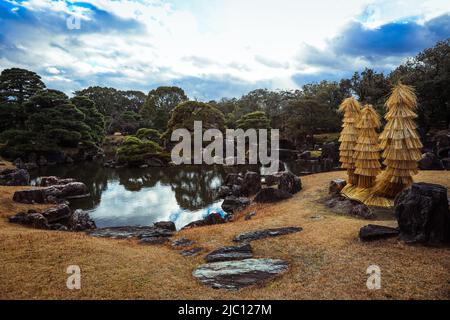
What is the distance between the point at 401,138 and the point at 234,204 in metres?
11.6

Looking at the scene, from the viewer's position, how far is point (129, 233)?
15.0 metres

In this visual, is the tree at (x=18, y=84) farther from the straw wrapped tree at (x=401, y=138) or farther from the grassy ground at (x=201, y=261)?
the straw wrapped tree at (x=401, y=138)

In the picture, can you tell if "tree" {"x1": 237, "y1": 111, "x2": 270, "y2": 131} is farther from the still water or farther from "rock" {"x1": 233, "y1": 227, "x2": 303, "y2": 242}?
"rock" {"x1": 233, "y1": 227, "x2": 303, "y2": 242}

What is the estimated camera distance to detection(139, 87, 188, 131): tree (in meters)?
69.2

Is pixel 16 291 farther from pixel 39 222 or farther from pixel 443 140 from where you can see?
pixel 443 140

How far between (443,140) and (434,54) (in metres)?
15.3

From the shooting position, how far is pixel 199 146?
5044 cm

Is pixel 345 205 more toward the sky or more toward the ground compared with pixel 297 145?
more toward the ground

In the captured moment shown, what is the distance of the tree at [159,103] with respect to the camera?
69.2 m

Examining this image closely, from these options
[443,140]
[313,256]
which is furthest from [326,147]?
[313,256]

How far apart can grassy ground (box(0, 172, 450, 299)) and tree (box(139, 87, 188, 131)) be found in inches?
2292

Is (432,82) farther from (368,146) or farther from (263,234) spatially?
(263,234)

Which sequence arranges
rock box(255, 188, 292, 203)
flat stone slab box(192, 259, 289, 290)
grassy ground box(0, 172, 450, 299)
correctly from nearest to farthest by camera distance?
1. grassy ground box(0, 172, 450, 299)
2. flat stone slab box(192, 259, 289, 290)
3. rock box(255, 188, 292, 203)

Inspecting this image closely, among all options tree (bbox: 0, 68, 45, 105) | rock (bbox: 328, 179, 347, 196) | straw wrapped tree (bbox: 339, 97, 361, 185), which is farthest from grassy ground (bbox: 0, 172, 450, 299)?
tree (bbox: 0, 68, 45, 105)
